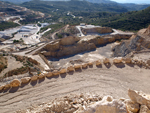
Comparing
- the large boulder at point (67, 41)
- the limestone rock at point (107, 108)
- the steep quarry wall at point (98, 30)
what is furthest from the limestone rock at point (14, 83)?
the steep quarry wall at point (98, 30)

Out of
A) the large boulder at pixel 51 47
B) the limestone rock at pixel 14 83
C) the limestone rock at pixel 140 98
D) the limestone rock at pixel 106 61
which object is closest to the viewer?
the limestone rock at pixel 140 98

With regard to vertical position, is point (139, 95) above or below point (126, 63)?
above

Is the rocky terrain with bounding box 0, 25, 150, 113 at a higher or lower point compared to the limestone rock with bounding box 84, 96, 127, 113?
lower

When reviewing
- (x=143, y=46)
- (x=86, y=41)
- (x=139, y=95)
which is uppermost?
(x=139, y=95)

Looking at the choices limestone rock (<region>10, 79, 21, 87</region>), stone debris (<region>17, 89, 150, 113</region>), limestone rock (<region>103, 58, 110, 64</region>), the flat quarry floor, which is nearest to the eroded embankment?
limestone rock (<region>10, 79, 21, 87</region>)

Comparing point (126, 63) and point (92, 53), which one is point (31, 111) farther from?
point (92, 53)

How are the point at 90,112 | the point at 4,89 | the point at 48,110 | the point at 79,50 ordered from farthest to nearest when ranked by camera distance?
the point at 79,50
the point at 4,89
the point at 48,110
the point at 90,112

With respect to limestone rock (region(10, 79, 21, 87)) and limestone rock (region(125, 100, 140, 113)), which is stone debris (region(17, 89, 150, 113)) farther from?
limestone rock (region(10, 79, 21, 87))

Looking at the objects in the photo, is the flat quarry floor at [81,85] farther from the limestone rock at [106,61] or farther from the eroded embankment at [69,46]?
the eroded embankment at [69,46]

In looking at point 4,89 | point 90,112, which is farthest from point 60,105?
point 4,89
